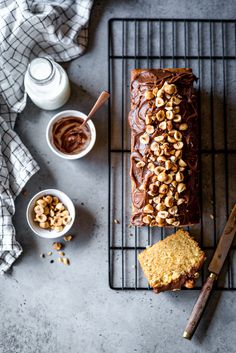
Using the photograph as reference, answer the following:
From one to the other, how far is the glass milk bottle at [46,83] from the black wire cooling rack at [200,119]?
32 cm

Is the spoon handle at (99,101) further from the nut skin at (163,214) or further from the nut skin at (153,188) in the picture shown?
the nut skin at (163,214)

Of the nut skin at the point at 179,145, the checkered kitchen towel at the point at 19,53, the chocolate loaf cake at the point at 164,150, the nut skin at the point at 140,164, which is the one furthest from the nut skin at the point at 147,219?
the checkered kitchen towel at the point at 19,53

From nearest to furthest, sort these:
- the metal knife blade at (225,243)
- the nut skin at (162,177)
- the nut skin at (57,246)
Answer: the nut skin at (162,177) < the metal knife blade at (225,243) < the nut skin at (57,246)

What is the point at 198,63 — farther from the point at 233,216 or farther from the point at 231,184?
the point at 233,216

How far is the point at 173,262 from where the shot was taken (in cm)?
291

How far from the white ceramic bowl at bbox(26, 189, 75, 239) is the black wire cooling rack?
0.84ft

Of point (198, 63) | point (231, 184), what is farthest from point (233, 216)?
point (198, 63)

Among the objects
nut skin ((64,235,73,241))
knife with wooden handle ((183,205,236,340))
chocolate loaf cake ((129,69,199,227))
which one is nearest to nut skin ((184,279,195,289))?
knife with wooden handle ((183,205,236,340))

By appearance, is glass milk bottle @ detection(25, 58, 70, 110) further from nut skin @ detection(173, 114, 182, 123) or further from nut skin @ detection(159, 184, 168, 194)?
nut skin @ detection(159, 184, 168, 194)

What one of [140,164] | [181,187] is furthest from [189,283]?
[140,164]

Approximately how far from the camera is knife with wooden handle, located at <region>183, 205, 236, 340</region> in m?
2.93

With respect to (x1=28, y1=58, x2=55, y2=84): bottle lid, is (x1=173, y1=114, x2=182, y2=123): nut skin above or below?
below

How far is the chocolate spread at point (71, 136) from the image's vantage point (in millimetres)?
3025

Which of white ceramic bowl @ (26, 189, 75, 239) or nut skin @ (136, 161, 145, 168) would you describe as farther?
white ceramic bowl @ (26, 189, 75, 239)
